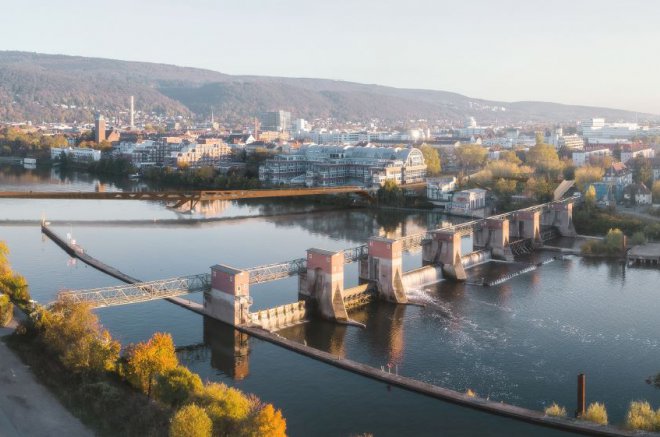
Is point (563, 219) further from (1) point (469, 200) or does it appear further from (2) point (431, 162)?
(2) point (431, 162)

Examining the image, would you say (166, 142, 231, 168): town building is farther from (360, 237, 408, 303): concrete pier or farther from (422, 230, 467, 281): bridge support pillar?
(360, 237, 408, 303): concrete pier

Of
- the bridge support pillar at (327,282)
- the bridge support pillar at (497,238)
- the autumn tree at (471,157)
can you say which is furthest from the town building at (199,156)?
the bridge support pillar at (327,282)

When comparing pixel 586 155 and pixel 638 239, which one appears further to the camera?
pixel 586 155

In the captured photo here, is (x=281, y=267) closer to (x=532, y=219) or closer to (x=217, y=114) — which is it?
(x=532, y=219)

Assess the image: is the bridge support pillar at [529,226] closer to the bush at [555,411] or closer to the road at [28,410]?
the bush at [555,411]

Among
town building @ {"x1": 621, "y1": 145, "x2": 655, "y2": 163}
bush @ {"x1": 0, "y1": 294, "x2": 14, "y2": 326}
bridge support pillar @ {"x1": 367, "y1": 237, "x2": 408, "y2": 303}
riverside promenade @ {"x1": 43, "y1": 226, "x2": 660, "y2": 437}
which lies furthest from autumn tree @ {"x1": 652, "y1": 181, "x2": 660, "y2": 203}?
bush @ {"x1": 0, "y1": 294, "x2": 14, "y2": 326}

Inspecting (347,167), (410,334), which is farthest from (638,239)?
(347,167)
